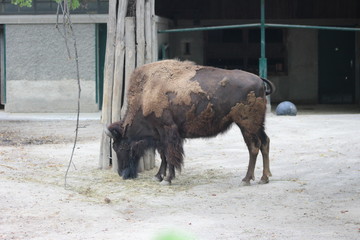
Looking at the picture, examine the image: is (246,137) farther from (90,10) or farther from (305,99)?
(305,99)

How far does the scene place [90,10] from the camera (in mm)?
19953

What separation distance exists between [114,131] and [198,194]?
1.87 meters

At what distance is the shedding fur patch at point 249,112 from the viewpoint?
1002 centimetres

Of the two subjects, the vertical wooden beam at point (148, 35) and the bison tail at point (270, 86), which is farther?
the vertical wooden beam at point (148, 35)

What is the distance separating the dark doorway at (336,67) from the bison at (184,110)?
13615 millimetres

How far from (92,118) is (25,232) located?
38.0 ft

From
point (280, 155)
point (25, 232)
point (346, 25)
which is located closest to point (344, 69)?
point (346, 25)

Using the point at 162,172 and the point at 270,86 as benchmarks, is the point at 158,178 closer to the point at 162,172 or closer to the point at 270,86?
the point at 162,172

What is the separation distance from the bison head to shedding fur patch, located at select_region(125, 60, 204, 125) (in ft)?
0.67

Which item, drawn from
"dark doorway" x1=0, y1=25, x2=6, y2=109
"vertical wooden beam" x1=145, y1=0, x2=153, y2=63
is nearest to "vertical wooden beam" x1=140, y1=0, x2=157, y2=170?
"vertical wooden beam" x1=145, y1=0, x2=153, y2=63

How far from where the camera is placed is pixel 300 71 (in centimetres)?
2367

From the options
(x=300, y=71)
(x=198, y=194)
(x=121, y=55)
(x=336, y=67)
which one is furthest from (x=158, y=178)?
(x=336, y=67)

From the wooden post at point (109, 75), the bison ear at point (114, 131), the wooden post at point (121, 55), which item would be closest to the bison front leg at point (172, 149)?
the bison ear at point (114, 131)

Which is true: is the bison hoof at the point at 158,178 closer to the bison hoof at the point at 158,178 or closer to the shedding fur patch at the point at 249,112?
the bison hoof at the point at 158,178
